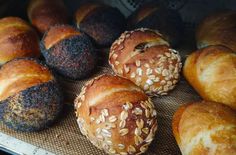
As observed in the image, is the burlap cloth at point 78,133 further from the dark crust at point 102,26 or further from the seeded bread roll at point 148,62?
the dark crust at point 102,26

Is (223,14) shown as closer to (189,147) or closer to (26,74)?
(189,147)

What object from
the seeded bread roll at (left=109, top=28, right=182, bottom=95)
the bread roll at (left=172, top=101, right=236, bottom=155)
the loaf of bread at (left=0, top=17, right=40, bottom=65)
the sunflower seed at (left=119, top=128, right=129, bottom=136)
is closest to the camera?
the bread roll at (left=172, top=101, right=236, bottom=155)

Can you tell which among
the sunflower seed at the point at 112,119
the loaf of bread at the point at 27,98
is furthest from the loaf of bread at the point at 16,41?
the sunflower seed at the point at 112,119

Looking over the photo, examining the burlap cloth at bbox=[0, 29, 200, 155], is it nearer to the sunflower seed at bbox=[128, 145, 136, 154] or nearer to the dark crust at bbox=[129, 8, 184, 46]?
the sunflower seed at bbox=[128, 145, 136, 154]

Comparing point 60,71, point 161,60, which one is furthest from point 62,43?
point 161,60

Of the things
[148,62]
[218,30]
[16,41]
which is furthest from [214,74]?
[16,41]

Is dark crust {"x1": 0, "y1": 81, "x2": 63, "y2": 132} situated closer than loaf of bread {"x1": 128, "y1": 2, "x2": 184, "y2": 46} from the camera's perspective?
Yes

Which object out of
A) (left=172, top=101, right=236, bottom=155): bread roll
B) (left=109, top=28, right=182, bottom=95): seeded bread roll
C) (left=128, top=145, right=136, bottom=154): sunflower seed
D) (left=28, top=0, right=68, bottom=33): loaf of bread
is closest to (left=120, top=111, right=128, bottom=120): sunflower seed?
(left=128, top=145, right=136, bottom=154): sunflower seed
